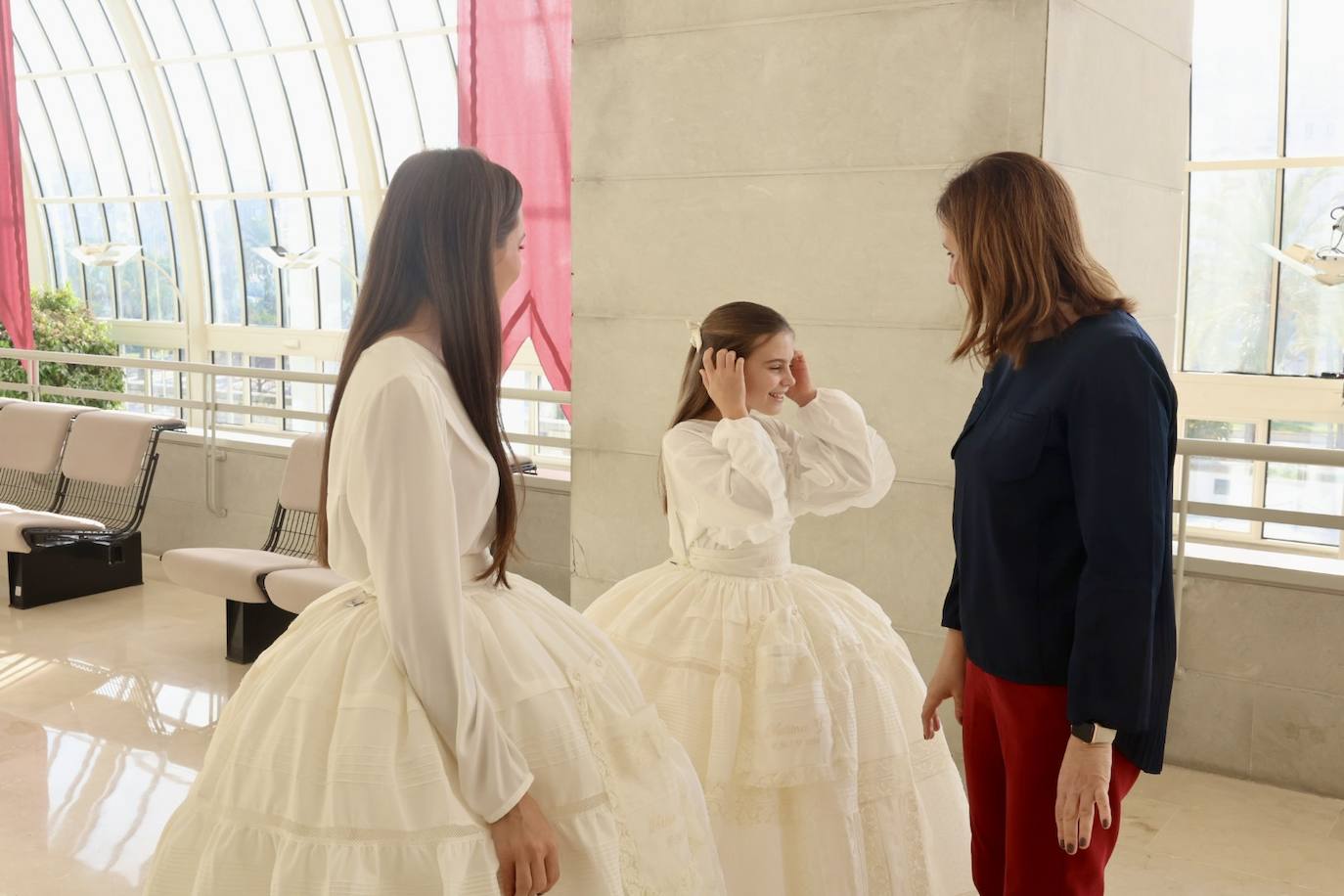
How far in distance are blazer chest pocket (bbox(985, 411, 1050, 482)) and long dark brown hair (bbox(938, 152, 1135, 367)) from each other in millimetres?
104

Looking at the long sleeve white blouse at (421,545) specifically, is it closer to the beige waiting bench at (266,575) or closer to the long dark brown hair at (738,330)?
the long dark brown hair at (738,330)

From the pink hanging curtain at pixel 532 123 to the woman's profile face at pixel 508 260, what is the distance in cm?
446

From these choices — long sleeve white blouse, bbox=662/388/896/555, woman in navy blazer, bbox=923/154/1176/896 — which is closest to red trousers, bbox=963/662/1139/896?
woman in navy blazer, bbox=923/154/1176/896

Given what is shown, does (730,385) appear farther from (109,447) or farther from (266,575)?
(109,447)

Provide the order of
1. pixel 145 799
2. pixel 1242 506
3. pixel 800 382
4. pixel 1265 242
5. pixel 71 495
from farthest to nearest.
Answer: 1. pixel 1265 242
2. pixel 71 495
3. pixel 1242 506
4. pixel 145 799
5. pixel 800 382

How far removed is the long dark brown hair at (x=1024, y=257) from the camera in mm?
1780

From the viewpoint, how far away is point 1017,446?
1771 mm

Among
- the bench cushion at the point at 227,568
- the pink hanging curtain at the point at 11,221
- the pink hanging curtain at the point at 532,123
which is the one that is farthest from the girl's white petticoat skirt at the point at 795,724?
the pink hanging curtain at the point at 11,221

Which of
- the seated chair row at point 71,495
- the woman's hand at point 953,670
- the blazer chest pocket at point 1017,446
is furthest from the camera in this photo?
the seated chair row at point 71,495

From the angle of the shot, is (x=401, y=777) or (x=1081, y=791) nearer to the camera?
(x=401, y=777)

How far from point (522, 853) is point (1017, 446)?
0.91 m

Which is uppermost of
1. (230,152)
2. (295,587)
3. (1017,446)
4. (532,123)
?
(230,152)

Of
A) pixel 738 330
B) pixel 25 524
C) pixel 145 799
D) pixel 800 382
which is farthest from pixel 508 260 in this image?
pixel 25 524

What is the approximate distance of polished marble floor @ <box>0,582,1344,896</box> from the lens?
3.30 m
